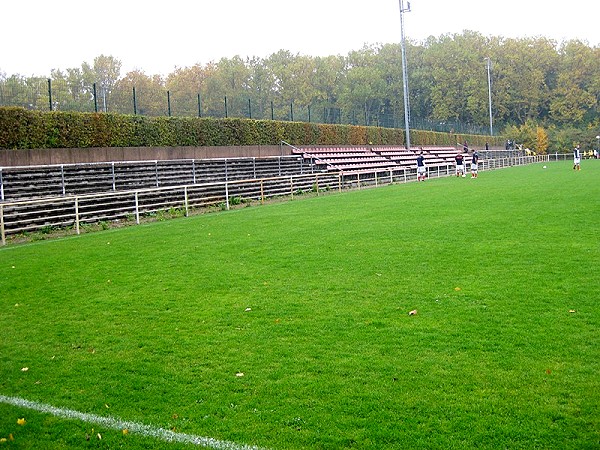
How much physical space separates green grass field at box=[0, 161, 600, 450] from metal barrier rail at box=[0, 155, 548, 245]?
19.3ft

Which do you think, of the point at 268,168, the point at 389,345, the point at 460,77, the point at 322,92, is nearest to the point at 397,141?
the point at 268,168

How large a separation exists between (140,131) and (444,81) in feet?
262

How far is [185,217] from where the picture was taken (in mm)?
20844

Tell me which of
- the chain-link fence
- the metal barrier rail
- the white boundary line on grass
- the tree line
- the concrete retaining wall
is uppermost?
the tree line

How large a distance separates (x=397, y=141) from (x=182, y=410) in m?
54.2

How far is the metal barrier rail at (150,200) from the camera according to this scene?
57.4 feet

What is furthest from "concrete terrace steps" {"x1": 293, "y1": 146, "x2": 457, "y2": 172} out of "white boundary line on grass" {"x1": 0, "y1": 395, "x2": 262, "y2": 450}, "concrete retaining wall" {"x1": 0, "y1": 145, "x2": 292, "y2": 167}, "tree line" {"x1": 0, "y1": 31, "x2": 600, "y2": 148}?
"white boundary line on grass" {"x1": 0, "y1": 395, "x2": 262, "y2": 450}

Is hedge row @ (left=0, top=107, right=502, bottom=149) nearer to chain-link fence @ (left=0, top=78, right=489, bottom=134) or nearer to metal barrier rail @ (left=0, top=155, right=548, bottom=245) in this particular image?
chain-link fence @ (left=0, top=78, right=489, bottom=134)

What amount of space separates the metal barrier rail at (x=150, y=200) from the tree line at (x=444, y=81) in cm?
4690

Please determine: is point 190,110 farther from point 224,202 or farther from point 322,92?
point 322,92

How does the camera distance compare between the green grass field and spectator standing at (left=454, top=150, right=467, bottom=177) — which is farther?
spectator standing at (left=454, top=150, right=467, bottom=177)

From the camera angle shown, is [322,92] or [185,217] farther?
[322,92]

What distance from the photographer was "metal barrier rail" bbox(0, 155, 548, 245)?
17.5 metres

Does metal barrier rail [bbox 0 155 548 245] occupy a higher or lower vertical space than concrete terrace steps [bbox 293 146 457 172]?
lower
